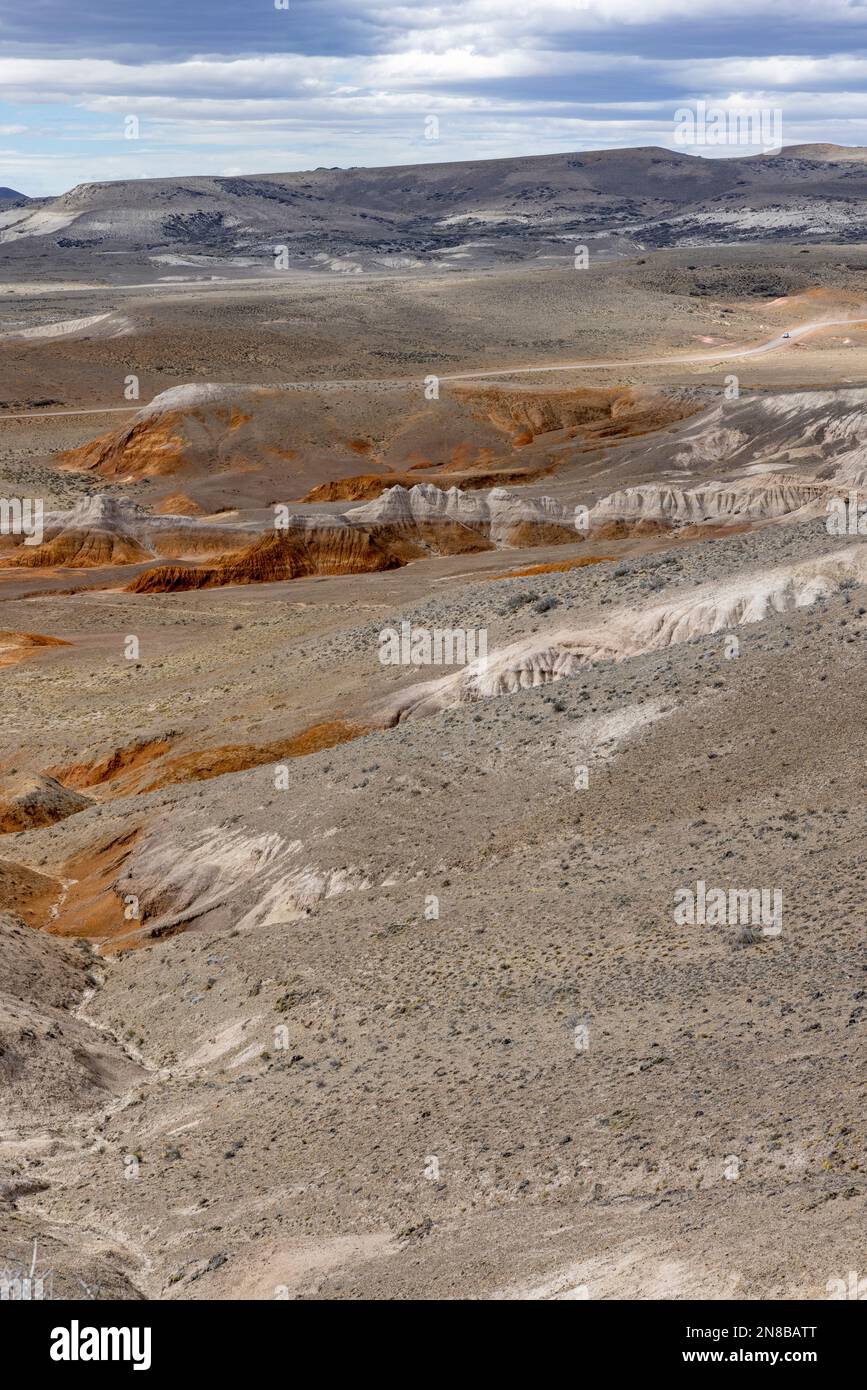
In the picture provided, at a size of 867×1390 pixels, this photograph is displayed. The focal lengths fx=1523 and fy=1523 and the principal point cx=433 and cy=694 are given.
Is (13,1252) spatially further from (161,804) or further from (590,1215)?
(161,804)

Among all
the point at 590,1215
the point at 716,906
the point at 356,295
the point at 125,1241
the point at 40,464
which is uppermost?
the point at 356,295

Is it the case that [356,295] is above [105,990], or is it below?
above

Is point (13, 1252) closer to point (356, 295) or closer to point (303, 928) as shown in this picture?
point (303, 928)

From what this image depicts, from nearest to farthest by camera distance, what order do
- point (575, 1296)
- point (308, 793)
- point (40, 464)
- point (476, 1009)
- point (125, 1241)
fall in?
point (575, 1296) < point (125, 1241) < point (476, 1009) < point (308, 793) < point (40, 464)

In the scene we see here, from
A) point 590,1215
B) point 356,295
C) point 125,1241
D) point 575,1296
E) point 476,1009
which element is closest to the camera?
point 575,1296

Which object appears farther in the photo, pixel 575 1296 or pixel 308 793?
pixel 308 793

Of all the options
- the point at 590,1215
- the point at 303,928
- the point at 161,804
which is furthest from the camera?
the point at 161,804

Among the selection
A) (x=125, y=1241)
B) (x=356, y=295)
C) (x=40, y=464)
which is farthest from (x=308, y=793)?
(x=356, y=295)
